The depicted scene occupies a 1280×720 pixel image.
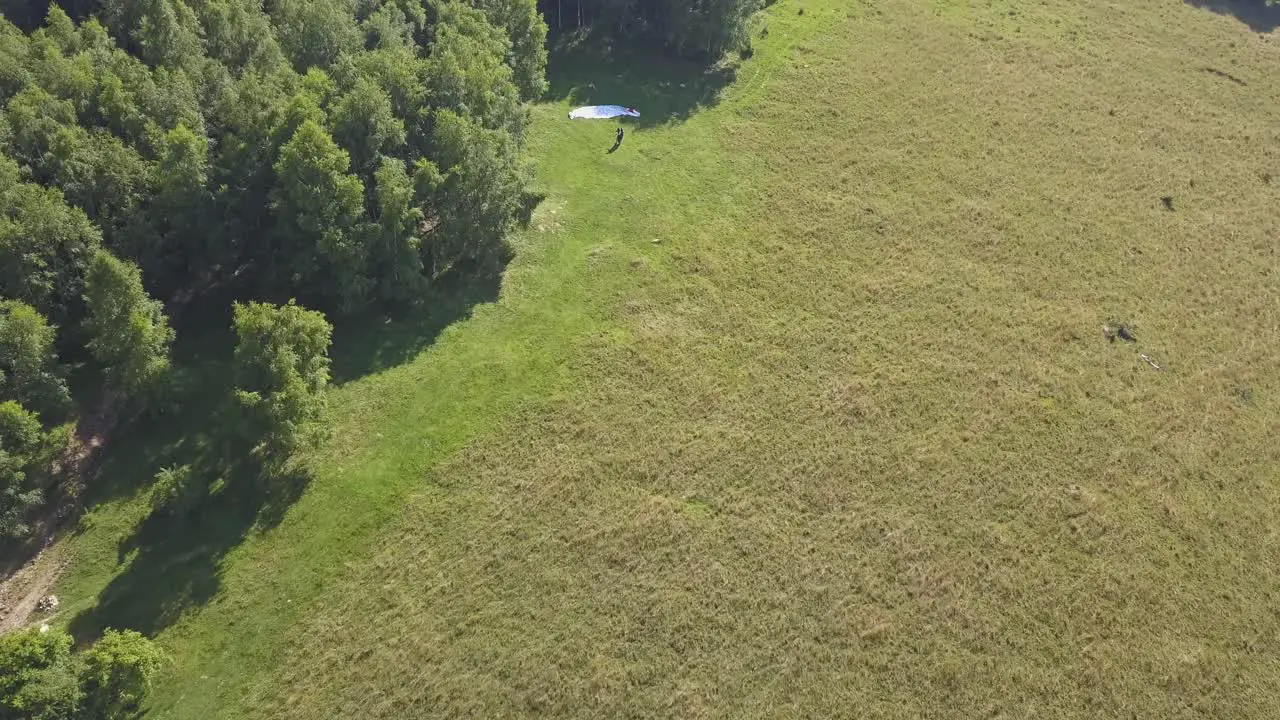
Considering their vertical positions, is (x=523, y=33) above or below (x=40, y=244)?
above

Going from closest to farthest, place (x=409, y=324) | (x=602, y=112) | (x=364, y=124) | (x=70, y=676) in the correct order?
1. (x=70, y=676)
2. (x=364, y=124)
3. (x=409, y=324)
4. (x=602, y=112)

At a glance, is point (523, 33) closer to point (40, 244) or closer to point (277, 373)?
point (40, 244)

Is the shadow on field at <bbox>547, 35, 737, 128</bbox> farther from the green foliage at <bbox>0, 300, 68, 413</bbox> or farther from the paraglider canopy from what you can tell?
the green foliage at <bbox>0, 300, 68, 413</bbox>

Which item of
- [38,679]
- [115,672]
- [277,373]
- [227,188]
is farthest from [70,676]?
[227,188]

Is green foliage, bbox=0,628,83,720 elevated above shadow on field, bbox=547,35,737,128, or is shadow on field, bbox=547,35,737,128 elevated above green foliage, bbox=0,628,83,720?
shadow on field, bbox=547,35,737,128

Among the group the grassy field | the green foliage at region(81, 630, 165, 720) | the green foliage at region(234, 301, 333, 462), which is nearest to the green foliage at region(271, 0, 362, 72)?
the grassy field

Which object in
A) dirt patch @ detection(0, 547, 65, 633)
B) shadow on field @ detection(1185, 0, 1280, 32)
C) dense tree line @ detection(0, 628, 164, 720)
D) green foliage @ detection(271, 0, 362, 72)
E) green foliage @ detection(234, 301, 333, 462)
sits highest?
shadow on field @ detection(1185, 0, 1280, 32)

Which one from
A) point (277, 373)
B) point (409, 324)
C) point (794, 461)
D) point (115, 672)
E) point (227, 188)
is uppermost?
point (227, 188)
